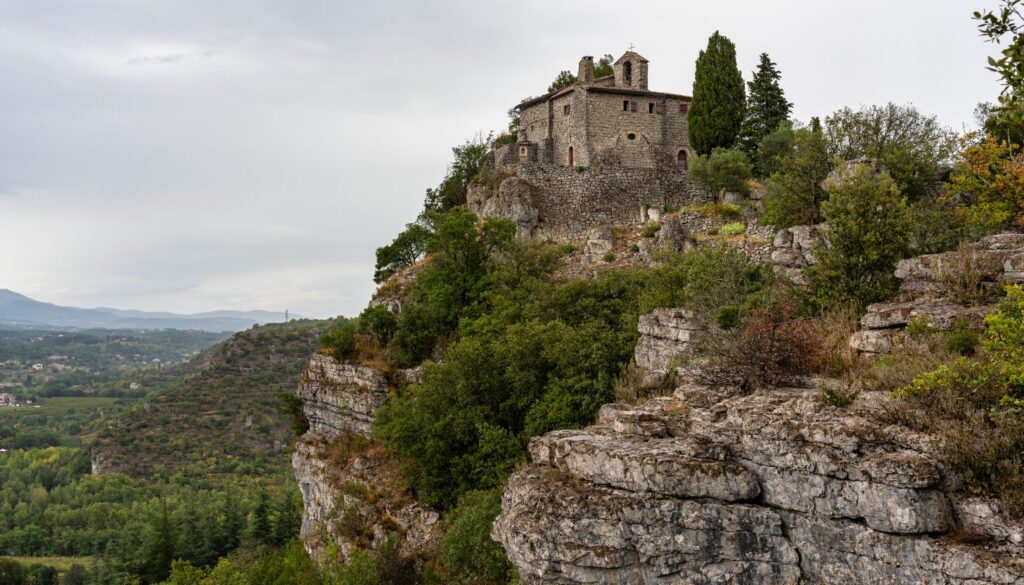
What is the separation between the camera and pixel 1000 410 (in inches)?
391

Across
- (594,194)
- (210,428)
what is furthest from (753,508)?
(210,428)

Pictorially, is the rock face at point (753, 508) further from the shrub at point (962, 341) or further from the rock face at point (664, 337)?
the rock face at point (664, 337)

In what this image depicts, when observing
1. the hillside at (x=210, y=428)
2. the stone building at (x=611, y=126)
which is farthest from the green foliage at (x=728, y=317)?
the hillside at (x=210, y=428)

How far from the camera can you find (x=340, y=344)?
35.0 metres

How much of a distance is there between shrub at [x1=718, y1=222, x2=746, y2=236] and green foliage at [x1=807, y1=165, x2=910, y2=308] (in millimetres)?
13288

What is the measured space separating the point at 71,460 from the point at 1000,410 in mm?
135360

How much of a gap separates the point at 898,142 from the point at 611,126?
17.6 metres

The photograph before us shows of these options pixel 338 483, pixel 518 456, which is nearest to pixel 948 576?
pixel 518 456

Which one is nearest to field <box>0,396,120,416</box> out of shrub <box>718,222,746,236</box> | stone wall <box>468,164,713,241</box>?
stone wall <box>468,164,713,241</box>

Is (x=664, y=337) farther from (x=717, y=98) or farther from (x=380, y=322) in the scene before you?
(x=717, y=98)

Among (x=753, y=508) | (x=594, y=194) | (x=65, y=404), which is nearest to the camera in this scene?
(x=753, y=508)

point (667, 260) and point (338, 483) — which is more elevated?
point (667, 260)

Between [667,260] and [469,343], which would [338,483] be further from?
[667,260]

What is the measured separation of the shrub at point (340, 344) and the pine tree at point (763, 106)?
25584 millimetres
